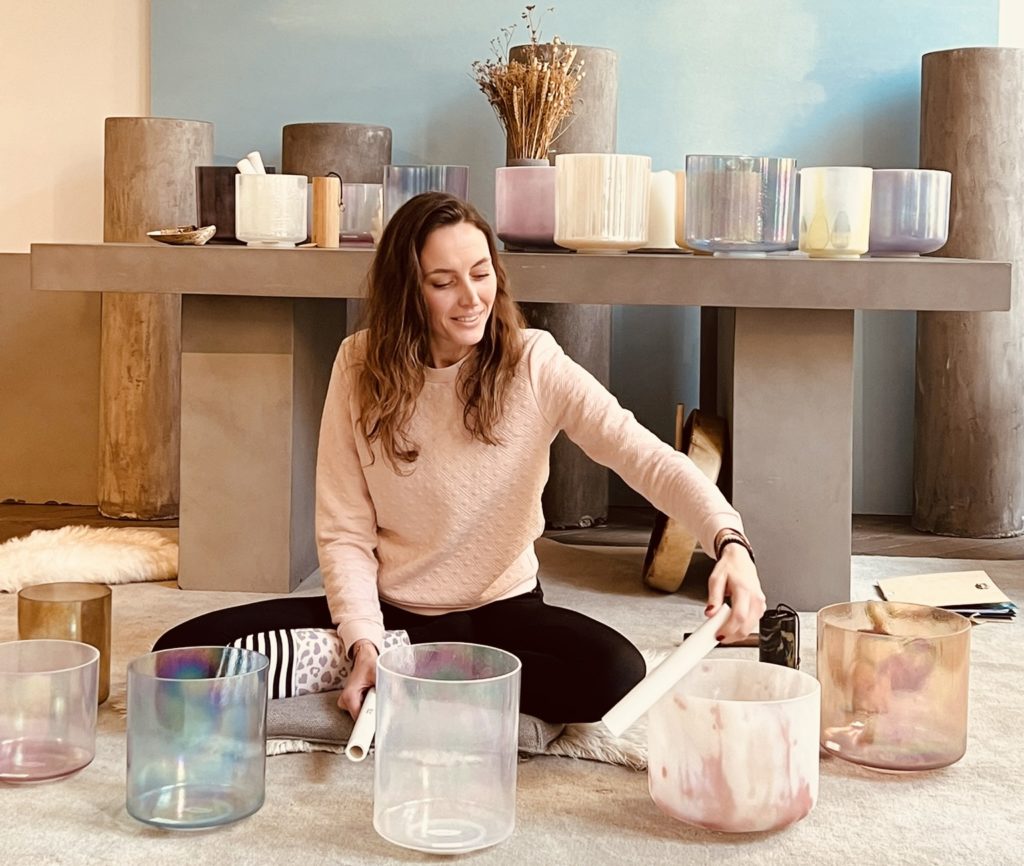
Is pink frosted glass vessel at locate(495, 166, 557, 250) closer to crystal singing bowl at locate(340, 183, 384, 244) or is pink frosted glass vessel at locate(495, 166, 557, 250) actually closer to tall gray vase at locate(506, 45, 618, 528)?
crystal singing bowl at locate(340, 183, 384, 244)

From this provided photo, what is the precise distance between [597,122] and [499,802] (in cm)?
242

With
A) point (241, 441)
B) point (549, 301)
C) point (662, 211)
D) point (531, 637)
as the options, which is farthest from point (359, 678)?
point (662, 211)

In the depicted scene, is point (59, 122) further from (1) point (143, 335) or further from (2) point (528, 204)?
(2) point (528, 204)

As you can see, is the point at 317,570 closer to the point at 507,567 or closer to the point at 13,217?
the point at 507,567

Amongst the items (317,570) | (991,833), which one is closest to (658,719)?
(991,833)

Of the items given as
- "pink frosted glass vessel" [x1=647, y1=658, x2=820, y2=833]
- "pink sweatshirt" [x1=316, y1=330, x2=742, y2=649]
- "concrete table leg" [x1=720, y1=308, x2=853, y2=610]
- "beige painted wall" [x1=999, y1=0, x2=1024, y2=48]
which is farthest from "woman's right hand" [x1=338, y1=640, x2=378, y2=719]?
"beige painted wall" [x1=999, y1=0, x2=1024, y2=48]

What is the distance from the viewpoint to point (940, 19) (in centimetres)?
375

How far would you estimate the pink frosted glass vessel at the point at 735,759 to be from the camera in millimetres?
1495

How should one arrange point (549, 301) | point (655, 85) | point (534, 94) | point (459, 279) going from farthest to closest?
point (655, 85) → point (534, 94) → point (549, 301) → point (459, 279)

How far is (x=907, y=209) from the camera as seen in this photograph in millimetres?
2674

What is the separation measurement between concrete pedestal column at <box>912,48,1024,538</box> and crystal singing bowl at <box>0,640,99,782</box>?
251 centimetres

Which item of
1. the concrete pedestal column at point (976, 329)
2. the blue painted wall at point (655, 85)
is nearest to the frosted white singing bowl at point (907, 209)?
the concrete pedestal column at point (976, 329)

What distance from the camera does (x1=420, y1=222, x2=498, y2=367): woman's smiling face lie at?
6.23 ft

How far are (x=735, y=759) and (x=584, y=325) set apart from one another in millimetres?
2243
